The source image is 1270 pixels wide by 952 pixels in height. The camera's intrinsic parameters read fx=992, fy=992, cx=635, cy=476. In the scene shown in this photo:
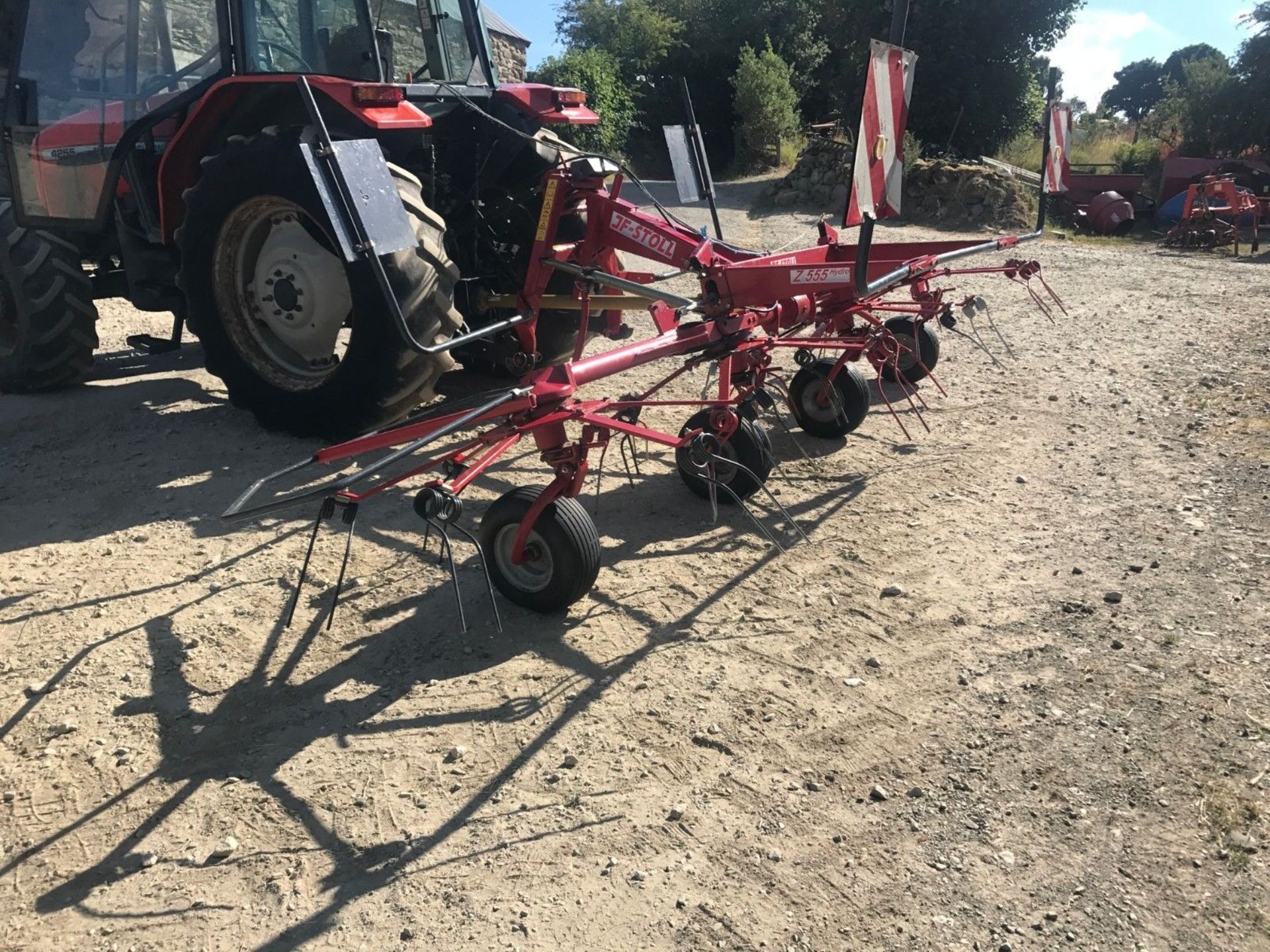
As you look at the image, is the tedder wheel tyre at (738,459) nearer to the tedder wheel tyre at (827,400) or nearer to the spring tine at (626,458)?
the spring tine at (626,458)

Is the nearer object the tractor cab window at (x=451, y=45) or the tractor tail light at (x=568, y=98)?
the tractor cab window at (x=451, y=45)

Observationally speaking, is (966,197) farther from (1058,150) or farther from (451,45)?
(451,45)

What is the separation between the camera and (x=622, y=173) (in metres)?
4.88

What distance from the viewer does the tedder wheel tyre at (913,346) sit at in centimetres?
577

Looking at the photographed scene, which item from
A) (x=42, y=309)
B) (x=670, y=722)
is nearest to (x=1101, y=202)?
(x=42, y=309)

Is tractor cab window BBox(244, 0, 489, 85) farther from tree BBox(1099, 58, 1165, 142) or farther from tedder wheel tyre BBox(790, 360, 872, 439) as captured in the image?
tree BBox(1099, 58, 1165, 142)

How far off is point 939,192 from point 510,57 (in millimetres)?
14195

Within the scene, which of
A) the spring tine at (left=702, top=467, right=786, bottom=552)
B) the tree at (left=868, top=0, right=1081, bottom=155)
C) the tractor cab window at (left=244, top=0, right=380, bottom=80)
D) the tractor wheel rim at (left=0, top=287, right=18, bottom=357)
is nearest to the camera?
the spring tine at (left=702, top=467, right=786, bottom=552)

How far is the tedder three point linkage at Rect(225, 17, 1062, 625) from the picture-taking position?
123 inches

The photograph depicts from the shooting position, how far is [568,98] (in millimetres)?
5523

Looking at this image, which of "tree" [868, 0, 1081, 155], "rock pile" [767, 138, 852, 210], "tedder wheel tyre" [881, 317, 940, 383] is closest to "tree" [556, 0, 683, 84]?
"tree" [868, 0, 1081, 155]

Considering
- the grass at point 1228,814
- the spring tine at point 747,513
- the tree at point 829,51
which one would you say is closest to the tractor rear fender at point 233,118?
the spring tine at point 747,513

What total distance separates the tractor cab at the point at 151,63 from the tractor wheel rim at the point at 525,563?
273 cm

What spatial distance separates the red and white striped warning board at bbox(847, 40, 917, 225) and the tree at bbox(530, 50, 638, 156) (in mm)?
18528
